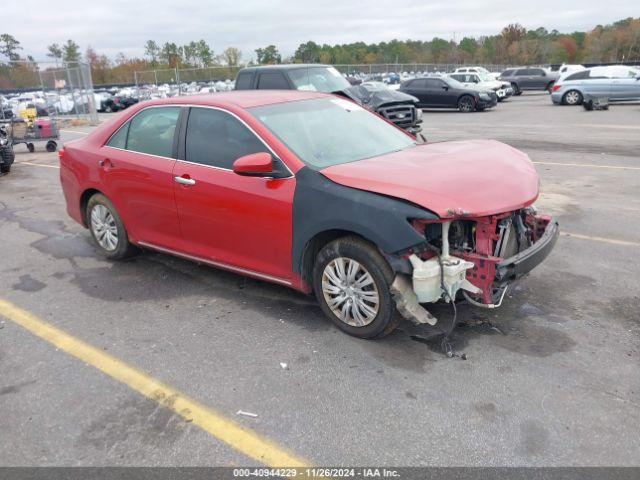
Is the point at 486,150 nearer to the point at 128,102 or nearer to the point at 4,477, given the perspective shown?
the point at 4,477

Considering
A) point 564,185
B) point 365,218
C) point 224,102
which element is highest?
point 224,102

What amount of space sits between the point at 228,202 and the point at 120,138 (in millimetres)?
1818

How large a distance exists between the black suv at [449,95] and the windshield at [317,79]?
40.0ft

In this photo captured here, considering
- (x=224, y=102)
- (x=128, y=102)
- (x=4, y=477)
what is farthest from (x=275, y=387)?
(x=128, y=102)

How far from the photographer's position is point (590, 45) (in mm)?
88000

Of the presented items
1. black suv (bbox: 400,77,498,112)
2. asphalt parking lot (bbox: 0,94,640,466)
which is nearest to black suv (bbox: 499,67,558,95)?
black suv (bbox: 400,77,498,112)

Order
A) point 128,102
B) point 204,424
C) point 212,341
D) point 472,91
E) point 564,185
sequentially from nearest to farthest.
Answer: point 204,424, point 212,341, point 564,185, point 472,91, point 128,102

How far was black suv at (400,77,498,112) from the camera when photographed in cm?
2286

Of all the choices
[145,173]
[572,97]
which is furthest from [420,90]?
[145,173]

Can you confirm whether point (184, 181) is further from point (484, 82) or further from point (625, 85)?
point (484, 82)

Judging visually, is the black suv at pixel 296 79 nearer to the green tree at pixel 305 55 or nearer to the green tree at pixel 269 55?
the green tree at pixel 305 55

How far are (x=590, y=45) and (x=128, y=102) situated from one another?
8249cm

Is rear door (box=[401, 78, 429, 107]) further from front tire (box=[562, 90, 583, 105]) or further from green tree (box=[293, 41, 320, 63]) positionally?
green tree (box=[293, 41, 320, 63])

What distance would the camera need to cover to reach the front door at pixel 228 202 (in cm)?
404
